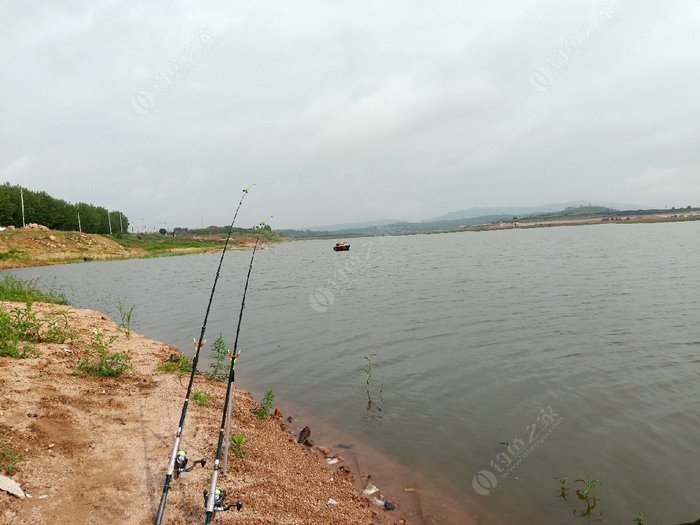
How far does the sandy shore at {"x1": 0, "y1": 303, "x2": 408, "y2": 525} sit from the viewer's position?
5.37 meters

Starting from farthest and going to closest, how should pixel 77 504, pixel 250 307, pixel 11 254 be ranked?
pixel 11 254, pixel 250 307, pixel 77 504

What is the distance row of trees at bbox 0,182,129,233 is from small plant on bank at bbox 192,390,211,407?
105 m

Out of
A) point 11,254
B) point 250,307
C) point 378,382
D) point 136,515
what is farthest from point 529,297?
point 11,254

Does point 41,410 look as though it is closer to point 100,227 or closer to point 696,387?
point 696,387

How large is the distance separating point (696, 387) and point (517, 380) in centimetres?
428

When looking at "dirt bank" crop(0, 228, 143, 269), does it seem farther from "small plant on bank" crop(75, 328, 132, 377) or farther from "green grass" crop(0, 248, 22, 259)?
"small plant on bank" crop(75, 328, 132, 377)

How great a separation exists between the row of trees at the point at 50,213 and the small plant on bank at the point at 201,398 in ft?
344

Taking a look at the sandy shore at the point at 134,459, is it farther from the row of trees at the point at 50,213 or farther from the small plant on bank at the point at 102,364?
the row of trees at the point at 50,213

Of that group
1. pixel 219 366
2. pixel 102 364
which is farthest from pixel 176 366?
pixel 102 364

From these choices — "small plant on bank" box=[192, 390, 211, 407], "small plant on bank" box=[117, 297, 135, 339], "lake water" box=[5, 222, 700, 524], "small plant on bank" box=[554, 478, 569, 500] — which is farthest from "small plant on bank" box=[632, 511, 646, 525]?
"small plant on bank" box=[117, 297, 135, 339]

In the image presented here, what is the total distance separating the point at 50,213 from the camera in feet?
340

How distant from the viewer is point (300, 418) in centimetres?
1057

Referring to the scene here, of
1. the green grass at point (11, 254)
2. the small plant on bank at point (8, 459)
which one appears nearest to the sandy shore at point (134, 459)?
the small plant on bank at point (8, 459)

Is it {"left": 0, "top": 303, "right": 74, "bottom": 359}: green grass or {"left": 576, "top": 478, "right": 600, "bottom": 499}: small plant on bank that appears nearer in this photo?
{"left": 576, "top": 478, "right": 600, "bottom": 499}: small plant on bank
